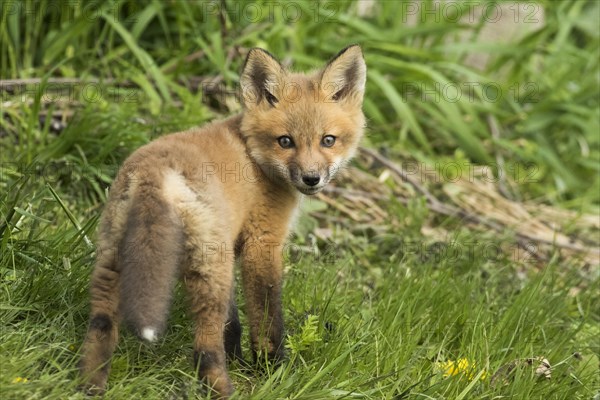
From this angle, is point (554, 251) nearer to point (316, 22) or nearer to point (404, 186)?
point (404, 186)

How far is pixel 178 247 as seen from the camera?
312cm

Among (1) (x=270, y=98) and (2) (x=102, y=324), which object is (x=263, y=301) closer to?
(2) (x=102, y=324)

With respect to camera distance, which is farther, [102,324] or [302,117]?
[302,117]

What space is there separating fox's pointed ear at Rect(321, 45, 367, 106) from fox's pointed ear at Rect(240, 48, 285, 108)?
24 centimetres

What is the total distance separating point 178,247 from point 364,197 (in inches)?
123

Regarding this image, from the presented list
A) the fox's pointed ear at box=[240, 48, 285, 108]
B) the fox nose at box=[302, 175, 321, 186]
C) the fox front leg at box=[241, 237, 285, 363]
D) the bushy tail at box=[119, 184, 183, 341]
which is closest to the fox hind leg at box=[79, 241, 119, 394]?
the bushy tail at box=[119, 184, 183, 341]

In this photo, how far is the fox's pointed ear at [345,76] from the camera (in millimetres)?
4199

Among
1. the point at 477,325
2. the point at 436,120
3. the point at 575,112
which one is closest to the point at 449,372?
the point at 477,325

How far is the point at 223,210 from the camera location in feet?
11.2

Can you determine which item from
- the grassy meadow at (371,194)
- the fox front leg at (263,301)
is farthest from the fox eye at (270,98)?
the grassy meadow at (371,194)

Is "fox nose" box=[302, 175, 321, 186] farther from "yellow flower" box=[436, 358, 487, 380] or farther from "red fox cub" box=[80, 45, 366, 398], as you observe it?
"yellow flower" box=[436, 358, 487, 380]

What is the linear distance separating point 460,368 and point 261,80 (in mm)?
1669

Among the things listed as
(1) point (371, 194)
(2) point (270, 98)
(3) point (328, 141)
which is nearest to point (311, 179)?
(3) point (328, 141)

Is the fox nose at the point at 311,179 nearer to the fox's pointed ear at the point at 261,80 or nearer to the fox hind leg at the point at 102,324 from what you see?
the fox's pointed ear at the point at 261,80
